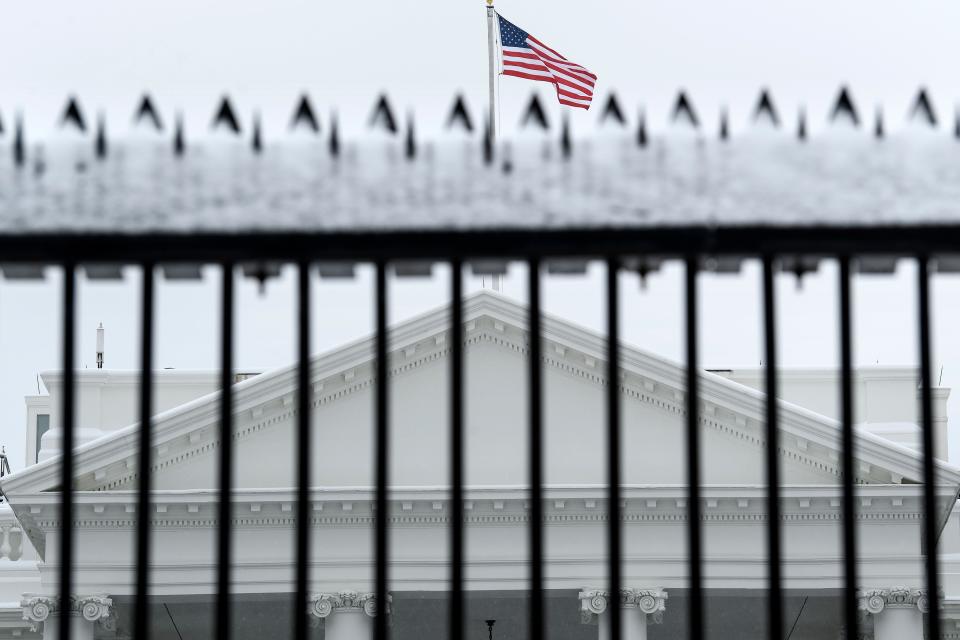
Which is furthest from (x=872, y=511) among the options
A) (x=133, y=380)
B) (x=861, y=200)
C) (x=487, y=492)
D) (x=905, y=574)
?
(x=861, y=200)

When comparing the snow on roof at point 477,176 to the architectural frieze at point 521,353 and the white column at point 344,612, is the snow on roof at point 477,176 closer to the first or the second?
the architectural frieze at point 521,353

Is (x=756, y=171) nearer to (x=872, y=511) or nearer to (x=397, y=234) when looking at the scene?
(x=397, y=234)

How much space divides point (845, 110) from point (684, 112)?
1.11ft

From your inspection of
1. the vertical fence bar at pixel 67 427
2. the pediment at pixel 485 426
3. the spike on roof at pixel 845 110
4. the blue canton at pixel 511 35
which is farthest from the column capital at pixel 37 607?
the spike on roof at pixel 845 110

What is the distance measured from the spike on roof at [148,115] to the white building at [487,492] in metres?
21.3

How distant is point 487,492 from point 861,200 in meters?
22.0

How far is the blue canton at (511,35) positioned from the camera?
30.4m

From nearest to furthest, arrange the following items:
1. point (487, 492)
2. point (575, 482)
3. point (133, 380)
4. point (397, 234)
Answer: point (397, 234) < point (487, 492) < point (575, 482) < point (133, 380)

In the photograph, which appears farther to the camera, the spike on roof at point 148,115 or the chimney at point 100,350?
the chimney at point 100,350

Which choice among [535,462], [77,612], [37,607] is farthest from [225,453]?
[37,607]

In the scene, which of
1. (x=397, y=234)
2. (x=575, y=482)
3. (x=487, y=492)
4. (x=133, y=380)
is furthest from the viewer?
(x=133, y=380)

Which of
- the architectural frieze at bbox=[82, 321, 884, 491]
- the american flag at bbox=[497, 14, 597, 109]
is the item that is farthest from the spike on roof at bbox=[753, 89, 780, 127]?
the american flag at bbox=[497, 14, 597, 109]

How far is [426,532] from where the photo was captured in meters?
26.1

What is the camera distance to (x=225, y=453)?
347cm
